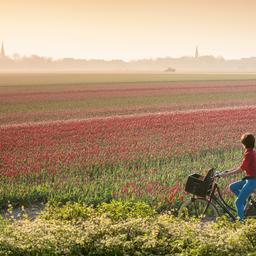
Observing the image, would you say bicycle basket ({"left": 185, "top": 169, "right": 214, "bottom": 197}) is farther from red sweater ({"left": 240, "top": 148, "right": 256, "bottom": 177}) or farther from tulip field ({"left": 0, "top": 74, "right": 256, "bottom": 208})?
tulip field ({"left": 0, "top": 74, "right": 256, "bottom": 208})

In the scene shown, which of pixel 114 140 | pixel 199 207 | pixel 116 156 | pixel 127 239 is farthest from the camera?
pixel 114 140

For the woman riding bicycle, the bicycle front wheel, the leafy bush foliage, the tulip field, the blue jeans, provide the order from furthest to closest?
the tulip field < the bicycle front wheel < the blue jeans < the woman riding bicycle < the leafy bush foliage

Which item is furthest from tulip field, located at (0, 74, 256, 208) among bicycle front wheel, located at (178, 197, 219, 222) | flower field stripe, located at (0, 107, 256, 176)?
bicycle front wheel, located at (178, 197, 219, 222)

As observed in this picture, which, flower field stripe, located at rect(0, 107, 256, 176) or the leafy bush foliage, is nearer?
the leafy bush foliage

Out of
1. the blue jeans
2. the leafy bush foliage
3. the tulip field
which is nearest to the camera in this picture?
the leafy bush foliage

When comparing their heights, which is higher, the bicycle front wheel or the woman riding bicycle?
the woman riding bicycle

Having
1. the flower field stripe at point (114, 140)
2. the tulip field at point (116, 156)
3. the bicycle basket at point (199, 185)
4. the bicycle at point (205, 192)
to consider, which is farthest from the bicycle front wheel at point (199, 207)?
the flower field stripe at point (114, 140)

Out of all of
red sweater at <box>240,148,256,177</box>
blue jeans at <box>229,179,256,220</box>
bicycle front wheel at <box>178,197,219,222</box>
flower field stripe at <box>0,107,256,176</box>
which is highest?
red sweater at <box>240,148,256,177</box>

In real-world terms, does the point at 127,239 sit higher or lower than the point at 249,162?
lower

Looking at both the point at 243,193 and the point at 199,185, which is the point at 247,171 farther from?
the point at 199,185

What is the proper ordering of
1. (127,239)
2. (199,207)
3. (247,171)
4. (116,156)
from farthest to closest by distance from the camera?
(116,156) → (199,207) → (247,171) → (127,239)

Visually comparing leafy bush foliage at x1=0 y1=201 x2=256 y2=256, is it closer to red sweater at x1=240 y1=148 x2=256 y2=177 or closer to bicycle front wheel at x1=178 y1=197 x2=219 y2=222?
bicycle front wheel at x1=178 y1=197 x2=219 y2=222

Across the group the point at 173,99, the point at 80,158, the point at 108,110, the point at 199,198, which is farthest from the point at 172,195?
the point at 173,99

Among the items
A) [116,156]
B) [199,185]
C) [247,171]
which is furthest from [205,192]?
[116,156]
